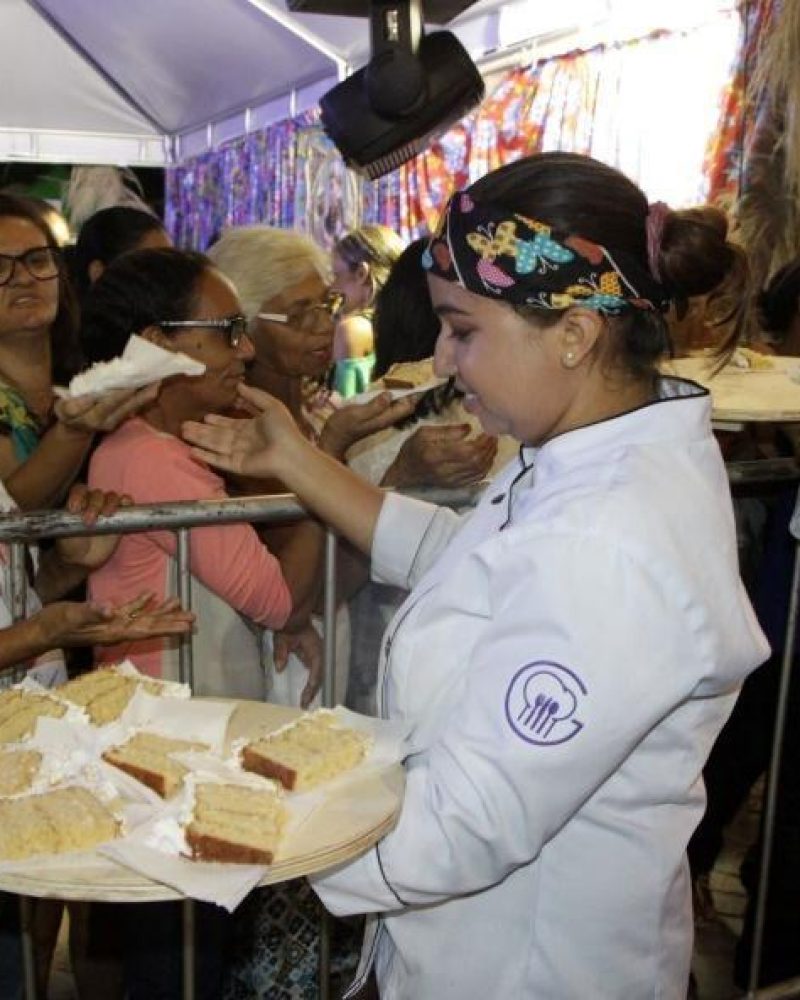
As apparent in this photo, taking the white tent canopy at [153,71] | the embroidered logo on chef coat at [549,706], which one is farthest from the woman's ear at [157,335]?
the white tent canopy at [153,71]

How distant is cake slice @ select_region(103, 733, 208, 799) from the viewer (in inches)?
56.5

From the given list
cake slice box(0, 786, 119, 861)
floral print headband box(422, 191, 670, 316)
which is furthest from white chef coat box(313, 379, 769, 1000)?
cake slice box(0, 786, 119, 861)

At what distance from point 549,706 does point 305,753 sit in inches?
13.8

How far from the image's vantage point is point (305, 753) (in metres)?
1.50

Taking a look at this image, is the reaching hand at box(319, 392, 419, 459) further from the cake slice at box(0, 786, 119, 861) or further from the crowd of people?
the cake slice at box(0, 786, 119, 861)

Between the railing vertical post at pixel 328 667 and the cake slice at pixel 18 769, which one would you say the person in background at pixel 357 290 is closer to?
the railing vertical post at pixel 328 667

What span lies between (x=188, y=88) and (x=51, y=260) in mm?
7777

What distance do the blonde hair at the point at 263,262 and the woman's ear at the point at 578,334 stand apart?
195 cm

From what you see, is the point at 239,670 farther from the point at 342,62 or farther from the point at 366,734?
the point at 342,62

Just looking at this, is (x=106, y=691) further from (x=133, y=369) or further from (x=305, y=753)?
(x=133, y=369)

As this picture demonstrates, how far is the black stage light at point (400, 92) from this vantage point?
4727mm

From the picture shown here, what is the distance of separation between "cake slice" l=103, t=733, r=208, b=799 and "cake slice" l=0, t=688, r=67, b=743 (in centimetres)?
14

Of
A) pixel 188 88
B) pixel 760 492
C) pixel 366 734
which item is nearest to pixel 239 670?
pixel 366 734

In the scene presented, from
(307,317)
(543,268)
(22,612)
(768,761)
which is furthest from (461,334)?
(768,761)
